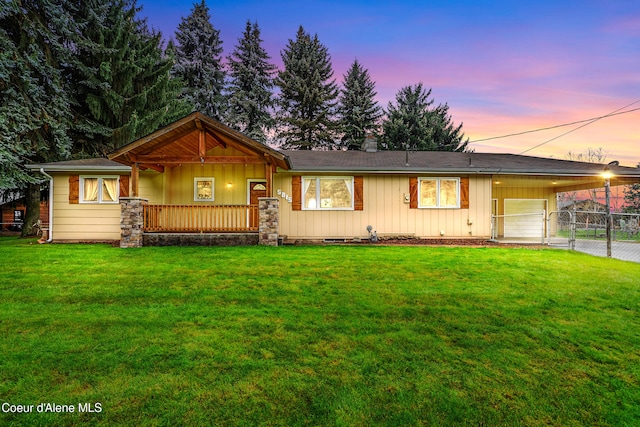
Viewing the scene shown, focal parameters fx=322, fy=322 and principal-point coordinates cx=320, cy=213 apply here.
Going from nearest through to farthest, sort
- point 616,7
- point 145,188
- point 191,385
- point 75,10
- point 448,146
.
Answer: point 191,385 < point 145,188 < point 616,7 < point 75,10 < point 448,146

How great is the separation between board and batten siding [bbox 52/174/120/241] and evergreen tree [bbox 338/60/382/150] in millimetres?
19575

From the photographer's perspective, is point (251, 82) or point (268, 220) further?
point (251, 82)

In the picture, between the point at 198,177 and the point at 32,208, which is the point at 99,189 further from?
the point at 32,208

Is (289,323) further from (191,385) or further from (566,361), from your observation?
(566,361)

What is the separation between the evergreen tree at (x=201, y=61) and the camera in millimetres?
23875

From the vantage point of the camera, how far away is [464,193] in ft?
37.1

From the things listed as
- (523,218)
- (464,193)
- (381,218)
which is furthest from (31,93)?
(523,218)

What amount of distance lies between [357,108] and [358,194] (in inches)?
703

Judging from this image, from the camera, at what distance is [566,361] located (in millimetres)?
2750

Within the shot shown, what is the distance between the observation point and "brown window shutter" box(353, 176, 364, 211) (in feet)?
36.4

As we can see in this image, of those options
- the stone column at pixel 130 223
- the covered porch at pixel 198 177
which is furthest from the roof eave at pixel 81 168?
the stone column at pixel 130 223

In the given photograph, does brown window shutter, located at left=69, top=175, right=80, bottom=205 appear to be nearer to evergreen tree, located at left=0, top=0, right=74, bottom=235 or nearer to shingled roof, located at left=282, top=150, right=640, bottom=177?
evergreen tree, located at left=0, top=0, right=74, bottom=235

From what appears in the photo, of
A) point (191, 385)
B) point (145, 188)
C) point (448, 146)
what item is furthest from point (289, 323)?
point (448, 146)

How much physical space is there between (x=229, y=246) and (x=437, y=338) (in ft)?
23.9
